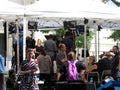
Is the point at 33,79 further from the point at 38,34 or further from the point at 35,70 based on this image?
the point at 38,34

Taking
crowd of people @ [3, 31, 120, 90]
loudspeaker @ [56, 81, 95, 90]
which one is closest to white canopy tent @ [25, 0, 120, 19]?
crowd of people @ [3, 31, 120, 90]

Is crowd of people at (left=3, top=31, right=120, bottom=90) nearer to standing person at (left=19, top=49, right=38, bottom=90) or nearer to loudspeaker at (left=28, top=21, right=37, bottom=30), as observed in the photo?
standing person at (left=19, top=49, right=38, bottom=90)

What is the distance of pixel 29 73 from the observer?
11.0m

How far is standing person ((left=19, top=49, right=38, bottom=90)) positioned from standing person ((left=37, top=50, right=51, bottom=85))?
3.21m

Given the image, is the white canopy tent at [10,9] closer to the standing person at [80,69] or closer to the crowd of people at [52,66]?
the crowd of people at [52,66]

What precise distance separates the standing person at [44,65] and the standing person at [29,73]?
321 cm

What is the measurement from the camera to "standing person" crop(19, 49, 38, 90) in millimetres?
10914

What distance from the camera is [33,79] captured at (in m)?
11.1

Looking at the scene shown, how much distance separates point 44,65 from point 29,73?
3478 millimetres

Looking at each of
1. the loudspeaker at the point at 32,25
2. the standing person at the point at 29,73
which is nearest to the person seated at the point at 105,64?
the standing person at the point at 29,73

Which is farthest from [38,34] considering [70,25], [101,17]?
[101,17]

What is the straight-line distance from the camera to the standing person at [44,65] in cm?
1438

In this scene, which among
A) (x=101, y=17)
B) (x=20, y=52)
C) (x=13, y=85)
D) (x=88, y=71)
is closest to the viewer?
(x=101, y=17)

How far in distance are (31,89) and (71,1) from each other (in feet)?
10.1
